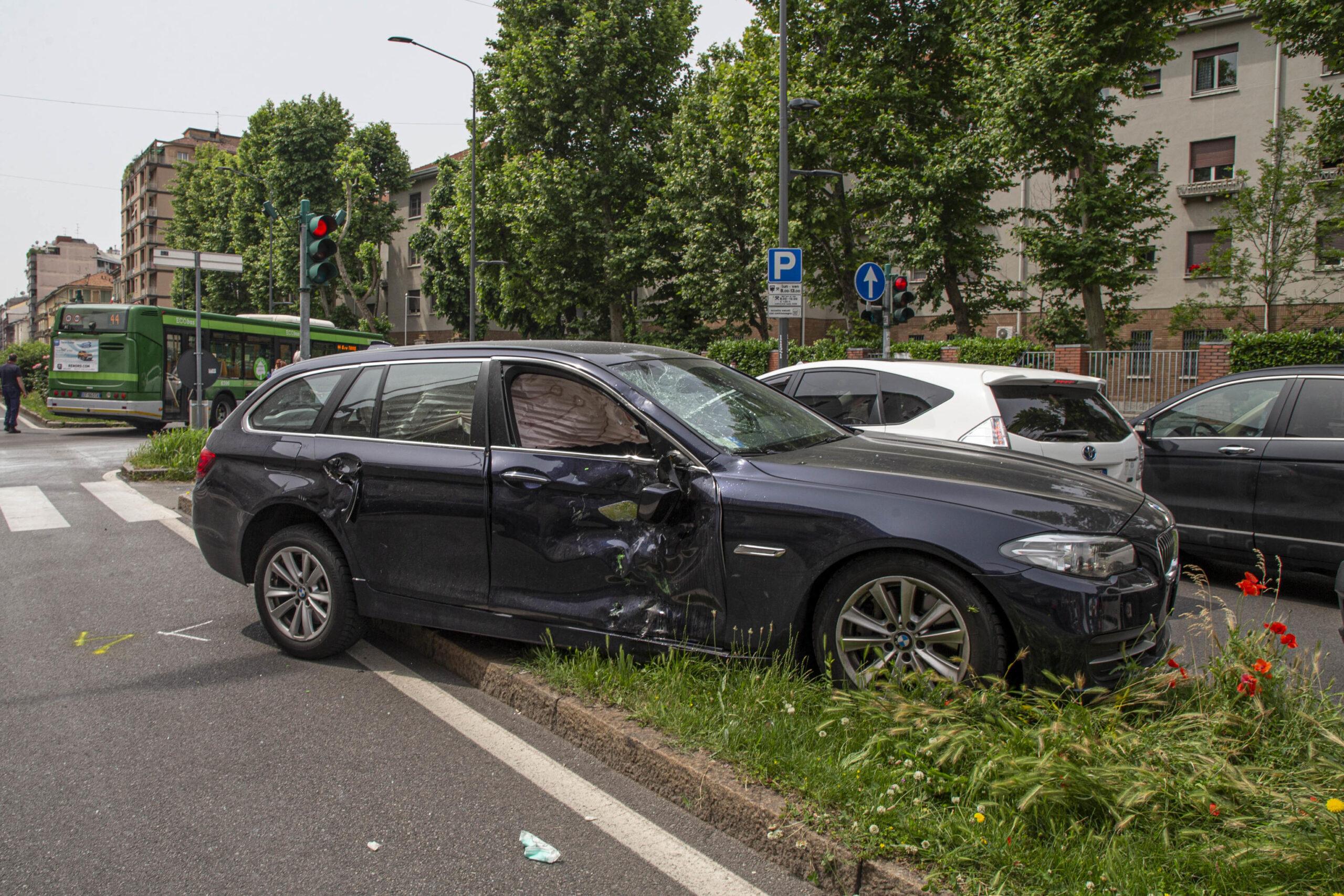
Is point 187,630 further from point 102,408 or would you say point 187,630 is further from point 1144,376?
point 1144,376

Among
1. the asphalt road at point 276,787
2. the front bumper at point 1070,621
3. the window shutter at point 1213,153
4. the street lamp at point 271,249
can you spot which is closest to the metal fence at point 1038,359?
the window shutter at point 1213,153

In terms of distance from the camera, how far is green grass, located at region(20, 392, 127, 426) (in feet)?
83.3

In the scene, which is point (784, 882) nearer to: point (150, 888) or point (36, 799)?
point (150, 888)

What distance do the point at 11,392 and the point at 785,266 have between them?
2049 centimetres

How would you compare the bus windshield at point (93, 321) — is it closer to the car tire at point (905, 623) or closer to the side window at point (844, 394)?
the side window at point (844, 394)

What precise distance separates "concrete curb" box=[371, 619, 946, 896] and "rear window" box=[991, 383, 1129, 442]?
3.90 metres

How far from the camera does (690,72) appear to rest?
33750 millimetres

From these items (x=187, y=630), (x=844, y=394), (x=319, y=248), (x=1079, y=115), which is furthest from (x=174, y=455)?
(x=1079, y=115)

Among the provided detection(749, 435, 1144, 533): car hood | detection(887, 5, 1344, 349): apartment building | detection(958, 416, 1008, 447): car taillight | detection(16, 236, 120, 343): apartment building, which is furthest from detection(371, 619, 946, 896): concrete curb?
detection(16, 236, 120, 343): apartment building

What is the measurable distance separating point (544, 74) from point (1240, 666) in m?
32.4

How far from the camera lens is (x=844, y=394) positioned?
767 cm

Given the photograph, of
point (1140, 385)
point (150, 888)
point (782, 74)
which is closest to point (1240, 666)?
point (150, 888)

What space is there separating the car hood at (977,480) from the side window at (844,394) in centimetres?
297

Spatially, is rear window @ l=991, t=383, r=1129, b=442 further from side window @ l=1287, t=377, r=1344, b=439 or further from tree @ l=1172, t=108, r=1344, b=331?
tree @ l=1172, t=108, r=1344, b=331
